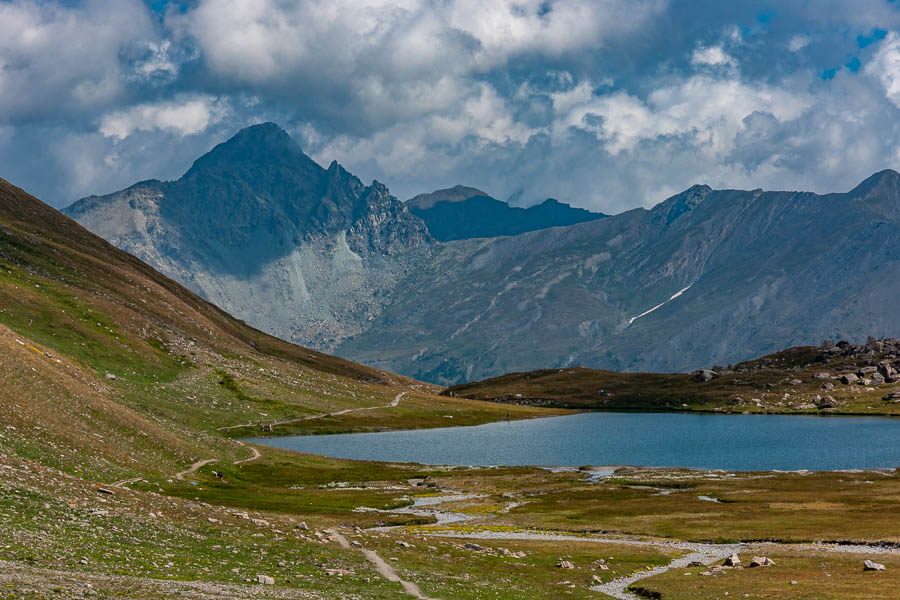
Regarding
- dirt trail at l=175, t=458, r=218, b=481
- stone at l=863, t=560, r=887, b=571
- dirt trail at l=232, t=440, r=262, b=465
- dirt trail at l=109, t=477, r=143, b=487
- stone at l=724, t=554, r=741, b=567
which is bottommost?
dirt trail at l=232, t=440, r=262, b=465

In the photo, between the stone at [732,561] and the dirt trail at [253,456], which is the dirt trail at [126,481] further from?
the stone at [732,561]

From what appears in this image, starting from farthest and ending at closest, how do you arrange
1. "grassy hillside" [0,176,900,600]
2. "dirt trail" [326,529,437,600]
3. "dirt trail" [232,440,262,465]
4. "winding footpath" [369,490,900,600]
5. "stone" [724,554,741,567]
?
"dirt trail" [232,440,262,465] → "stone" [724,554,741,567] → "winding footpath" [369,490,900,600] → "dirt trail" [326,529,437,600] → "grassy hillside" [0,176,900,600]

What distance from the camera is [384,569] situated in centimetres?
5534

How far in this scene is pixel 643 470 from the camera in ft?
511

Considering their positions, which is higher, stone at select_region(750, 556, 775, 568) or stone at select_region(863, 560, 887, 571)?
stone at select_region(863, 560, 887, 571)

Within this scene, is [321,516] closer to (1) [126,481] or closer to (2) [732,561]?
(1) [126,481]

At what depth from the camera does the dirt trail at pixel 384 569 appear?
49.3 metres

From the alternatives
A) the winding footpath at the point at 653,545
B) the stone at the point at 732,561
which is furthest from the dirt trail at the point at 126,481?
the stone at the point at 732,561

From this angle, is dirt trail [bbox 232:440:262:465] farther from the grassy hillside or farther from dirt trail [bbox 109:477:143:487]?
dirt trail [bbox 109:477:143:487]

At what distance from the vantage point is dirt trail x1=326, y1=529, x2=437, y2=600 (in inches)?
1941

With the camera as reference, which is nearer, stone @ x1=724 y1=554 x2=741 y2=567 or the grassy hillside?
the grassy hillside

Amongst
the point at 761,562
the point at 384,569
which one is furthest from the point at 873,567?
the point at 384,569

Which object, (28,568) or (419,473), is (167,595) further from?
(419,473)

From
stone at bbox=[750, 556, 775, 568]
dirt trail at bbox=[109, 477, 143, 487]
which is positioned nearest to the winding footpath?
stone at bbox=[750, 556, 775, 568]
